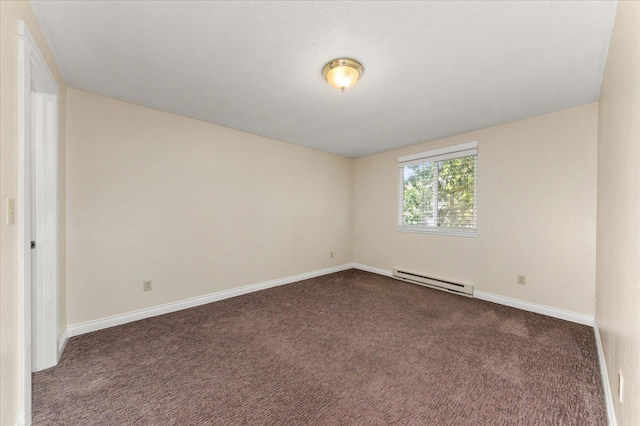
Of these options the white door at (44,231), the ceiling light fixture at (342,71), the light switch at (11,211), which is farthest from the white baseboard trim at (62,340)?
the ceiling light fixture at (342,71)

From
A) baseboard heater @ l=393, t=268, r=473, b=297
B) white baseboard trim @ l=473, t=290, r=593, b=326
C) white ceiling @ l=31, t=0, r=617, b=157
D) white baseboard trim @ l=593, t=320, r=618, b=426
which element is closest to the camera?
white baseboard trim @ l=593, t=320, r=618, b=426

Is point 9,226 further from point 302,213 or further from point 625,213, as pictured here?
point 302,213

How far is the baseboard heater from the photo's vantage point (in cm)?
362

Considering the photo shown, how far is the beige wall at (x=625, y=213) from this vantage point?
104 centimetres

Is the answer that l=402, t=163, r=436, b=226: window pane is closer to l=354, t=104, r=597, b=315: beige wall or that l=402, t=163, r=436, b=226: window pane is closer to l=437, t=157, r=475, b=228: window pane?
l=437, t=157, r=475, b=228: window pane

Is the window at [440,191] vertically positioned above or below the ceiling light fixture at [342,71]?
below

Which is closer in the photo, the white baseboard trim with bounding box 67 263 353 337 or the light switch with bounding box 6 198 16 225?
the light switch with bounding box 6 198 16 225

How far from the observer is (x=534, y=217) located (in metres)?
3.09

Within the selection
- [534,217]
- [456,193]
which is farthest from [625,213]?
[456,193]

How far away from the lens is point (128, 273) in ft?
9.10

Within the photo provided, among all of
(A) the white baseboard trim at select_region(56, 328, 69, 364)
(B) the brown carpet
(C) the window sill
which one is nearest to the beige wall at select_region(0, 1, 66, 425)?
(B) the brown carpet

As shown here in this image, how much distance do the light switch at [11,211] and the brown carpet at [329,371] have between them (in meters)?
1.17

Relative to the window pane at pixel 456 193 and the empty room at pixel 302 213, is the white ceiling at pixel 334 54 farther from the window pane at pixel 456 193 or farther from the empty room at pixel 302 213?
the window pane at pixel 456 193

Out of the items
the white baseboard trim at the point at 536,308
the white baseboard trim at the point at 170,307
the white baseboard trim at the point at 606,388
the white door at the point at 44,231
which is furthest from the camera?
the white baseboard trim at the point at 536,308
